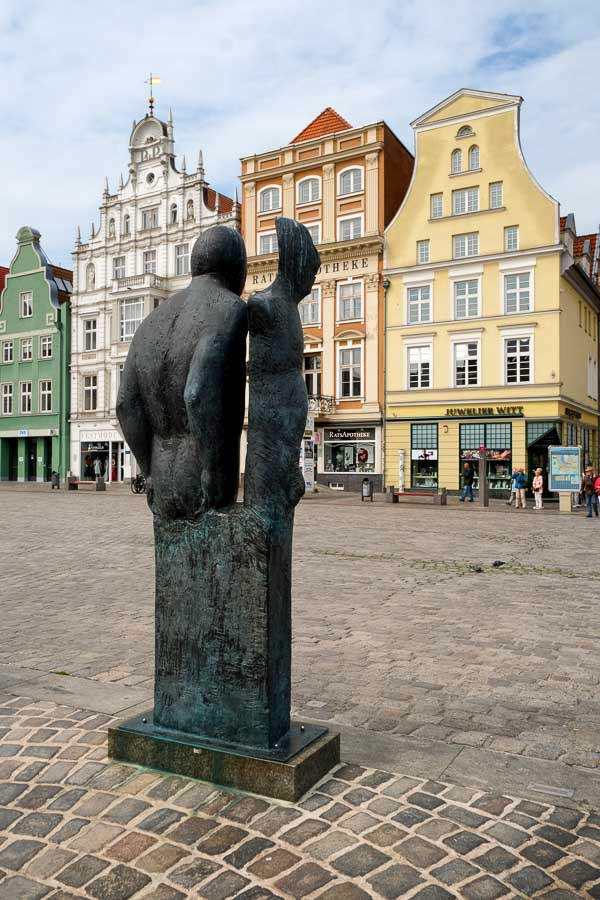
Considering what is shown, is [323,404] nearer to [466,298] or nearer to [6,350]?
[466,298]

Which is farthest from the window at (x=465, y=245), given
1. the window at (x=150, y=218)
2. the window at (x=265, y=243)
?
the window at (x=150, y=218)

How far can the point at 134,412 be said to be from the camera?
3418 mm

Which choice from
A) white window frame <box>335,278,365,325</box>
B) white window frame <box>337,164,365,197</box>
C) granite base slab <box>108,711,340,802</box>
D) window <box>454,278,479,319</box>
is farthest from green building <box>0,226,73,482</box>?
granite base slab <box>108,711,340,802</box>

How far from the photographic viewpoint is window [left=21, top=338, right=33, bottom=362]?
4572cm

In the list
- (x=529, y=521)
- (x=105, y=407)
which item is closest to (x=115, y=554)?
(x=529, y=521)

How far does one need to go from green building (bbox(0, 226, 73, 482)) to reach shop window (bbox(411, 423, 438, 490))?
21.1 metres

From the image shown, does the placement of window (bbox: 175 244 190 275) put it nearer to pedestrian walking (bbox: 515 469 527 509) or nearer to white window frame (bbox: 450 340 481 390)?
white window frame (bbox: 450 340 481 390)

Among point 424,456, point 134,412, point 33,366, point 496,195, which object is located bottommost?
point 424,456

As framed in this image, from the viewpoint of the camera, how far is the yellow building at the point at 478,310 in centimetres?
3006

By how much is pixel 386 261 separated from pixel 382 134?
5702 millimetres

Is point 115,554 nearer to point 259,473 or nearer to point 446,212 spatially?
point 259,473

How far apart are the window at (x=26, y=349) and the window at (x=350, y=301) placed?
2081cm

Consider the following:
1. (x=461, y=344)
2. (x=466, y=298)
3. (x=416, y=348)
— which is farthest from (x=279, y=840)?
(x=416, y=348)

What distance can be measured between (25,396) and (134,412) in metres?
45.3
